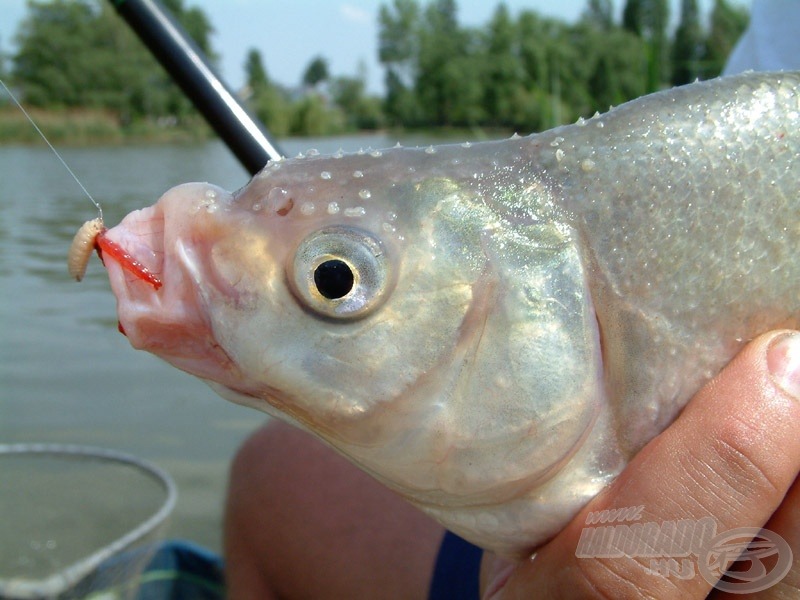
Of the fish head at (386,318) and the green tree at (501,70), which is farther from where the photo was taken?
the green tree at (501,70)

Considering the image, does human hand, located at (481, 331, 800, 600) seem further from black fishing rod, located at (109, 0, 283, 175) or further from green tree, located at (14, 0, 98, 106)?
green tree, located at (14, 0, 98, 106)

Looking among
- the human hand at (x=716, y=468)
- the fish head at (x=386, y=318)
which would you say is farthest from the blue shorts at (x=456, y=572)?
the fish head at (x=386, y=318)

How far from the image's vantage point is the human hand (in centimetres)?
130

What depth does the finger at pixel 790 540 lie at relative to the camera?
4.48ft

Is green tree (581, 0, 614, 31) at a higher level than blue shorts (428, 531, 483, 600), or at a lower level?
higher

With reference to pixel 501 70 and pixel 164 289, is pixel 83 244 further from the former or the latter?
pixel 501 70

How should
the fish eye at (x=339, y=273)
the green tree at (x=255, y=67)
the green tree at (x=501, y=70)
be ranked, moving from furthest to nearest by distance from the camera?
the green tree at (x=255, y=67)
the green tree at (x=501, y=70)
the fish eye at (x=339, y=273)

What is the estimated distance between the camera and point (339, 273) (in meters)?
1.21

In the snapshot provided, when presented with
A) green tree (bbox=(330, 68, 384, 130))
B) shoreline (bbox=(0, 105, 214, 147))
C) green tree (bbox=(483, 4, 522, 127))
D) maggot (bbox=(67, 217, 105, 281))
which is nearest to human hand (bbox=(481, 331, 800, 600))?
maggot (bbox=(67, 217, 105, 281))

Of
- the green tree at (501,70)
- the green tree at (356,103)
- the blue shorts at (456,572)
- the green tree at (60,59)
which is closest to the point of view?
the blue shorts at (456,572)

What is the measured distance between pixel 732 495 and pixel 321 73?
111958 millimetres

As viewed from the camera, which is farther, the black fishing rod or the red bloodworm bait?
the black fishing rod

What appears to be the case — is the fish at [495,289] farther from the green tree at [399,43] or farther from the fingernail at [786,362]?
the green tree at [399,43]

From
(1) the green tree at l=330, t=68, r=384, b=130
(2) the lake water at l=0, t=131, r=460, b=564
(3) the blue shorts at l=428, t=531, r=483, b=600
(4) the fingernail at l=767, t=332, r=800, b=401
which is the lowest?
(1) the green tree at l=330, t=68, r=384, b=130
